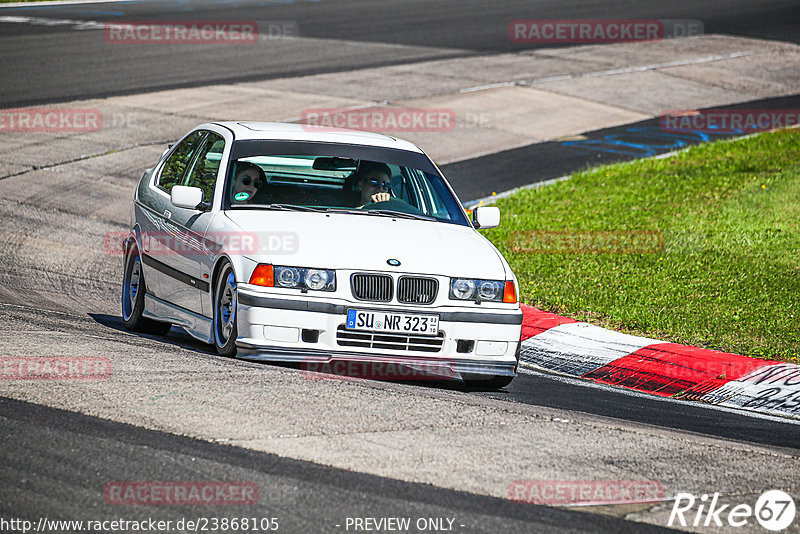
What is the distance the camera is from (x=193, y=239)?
7.77 metres

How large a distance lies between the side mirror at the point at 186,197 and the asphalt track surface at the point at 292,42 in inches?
478

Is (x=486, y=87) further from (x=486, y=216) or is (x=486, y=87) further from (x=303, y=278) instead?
(x=303, y=278)

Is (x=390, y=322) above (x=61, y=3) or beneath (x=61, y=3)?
beneath

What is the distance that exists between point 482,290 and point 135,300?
293cm

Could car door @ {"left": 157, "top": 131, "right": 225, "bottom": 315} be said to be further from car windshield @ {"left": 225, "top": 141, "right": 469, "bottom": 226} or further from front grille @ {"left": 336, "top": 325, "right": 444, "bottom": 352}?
front grille @ {"left": 336, "top": 325, "right": 444, "bottom": 352}

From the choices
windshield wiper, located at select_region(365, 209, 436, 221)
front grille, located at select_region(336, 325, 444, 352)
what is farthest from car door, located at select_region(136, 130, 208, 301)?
front grille, located at select_region(336, 325, 444, 352)

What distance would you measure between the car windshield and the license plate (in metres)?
1.13

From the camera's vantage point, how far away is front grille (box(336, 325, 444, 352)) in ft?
22.8

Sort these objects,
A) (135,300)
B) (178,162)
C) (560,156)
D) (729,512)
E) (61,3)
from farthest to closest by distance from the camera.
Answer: (61,3)
(560,156)
(178,162)
(135,300)
(729,512)

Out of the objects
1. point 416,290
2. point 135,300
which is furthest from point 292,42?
point 416,290

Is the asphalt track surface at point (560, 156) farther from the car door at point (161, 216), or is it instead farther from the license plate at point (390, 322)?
the license plate at point (390, 322)

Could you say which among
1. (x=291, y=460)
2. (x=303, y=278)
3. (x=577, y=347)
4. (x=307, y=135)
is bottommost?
(x=577, y=347)

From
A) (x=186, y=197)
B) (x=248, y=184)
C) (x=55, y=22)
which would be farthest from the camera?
(x=55, y=22)

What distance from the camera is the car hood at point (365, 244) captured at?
23.0ft
